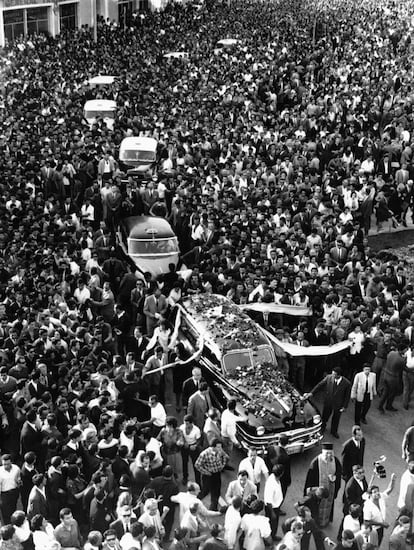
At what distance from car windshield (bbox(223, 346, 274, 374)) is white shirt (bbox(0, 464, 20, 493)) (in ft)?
13.1

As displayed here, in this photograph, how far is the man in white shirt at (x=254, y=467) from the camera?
11.1 m

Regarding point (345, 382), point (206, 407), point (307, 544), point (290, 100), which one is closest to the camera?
point (307, 544)

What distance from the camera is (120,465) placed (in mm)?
10922

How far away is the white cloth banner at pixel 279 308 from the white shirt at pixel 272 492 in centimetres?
511

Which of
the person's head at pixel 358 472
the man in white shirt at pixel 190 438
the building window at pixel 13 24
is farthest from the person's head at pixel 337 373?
the building window at pixel 13 24

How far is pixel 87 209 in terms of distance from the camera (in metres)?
19.3

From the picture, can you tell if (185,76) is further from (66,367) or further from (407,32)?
(66,367)

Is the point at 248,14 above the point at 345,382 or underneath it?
above

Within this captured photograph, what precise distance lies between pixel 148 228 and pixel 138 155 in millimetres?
4908

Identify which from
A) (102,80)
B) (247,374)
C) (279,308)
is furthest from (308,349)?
(102,80)

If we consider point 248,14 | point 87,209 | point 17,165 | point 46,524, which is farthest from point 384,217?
point 248,14

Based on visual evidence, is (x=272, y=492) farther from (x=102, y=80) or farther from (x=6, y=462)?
(x=102, y=80)

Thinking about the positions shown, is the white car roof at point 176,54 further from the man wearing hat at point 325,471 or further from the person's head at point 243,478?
the person's head at point 243,478

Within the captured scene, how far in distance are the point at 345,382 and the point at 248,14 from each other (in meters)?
30.6
